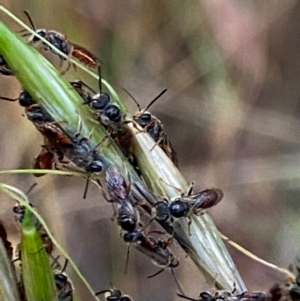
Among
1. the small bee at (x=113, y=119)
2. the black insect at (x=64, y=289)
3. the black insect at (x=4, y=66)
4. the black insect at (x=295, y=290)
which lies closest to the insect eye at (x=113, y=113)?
the small bee at (x=113, y=119)

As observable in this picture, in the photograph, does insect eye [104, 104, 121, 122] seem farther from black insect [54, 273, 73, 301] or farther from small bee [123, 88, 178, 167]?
black insect [54, 273, 73, 301]

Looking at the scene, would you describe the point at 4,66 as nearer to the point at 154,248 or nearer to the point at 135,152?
the point at 135,152

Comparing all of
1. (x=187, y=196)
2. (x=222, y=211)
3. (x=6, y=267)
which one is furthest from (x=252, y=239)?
(x=6, y=267)

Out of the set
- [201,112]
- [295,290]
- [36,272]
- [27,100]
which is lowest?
[295,290]

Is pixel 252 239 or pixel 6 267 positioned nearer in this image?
pixel 6 267

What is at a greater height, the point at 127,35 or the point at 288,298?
the point at 127,35

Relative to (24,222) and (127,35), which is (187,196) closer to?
(24,222)

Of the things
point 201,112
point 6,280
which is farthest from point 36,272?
point 201,112

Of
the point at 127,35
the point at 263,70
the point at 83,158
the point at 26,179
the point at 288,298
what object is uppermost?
the point at 127,35
